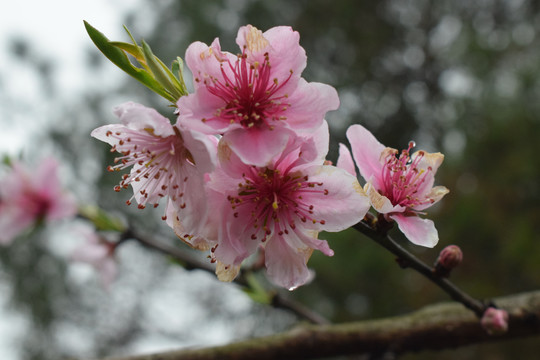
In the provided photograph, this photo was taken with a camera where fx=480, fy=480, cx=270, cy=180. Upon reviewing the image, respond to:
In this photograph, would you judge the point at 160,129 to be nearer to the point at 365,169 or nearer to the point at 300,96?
the point at 300,96

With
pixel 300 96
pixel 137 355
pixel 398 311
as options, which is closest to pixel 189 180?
pixel 300 96

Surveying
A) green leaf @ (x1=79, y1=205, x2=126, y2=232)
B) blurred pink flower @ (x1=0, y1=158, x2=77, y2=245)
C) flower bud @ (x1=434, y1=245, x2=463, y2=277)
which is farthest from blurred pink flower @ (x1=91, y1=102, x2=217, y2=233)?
blurred pink flower @ (x1=0, y1=158, x2=77, y2=245)

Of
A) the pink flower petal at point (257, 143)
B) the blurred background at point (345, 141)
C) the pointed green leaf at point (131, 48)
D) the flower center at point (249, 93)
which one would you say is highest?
the pointed green leaf at point (131, 48)

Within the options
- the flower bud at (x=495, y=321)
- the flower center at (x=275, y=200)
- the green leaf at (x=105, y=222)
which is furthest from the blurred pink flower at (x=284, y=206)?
the green leaf at (x=105, y=222)

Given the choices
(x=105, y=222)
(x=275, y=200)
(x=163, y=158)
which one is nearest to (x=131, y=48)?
(x=163, y=158)

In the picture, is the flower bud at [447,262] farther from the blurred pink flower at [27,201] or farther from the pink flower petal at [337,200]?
the blurred pink flower at [27,201]
